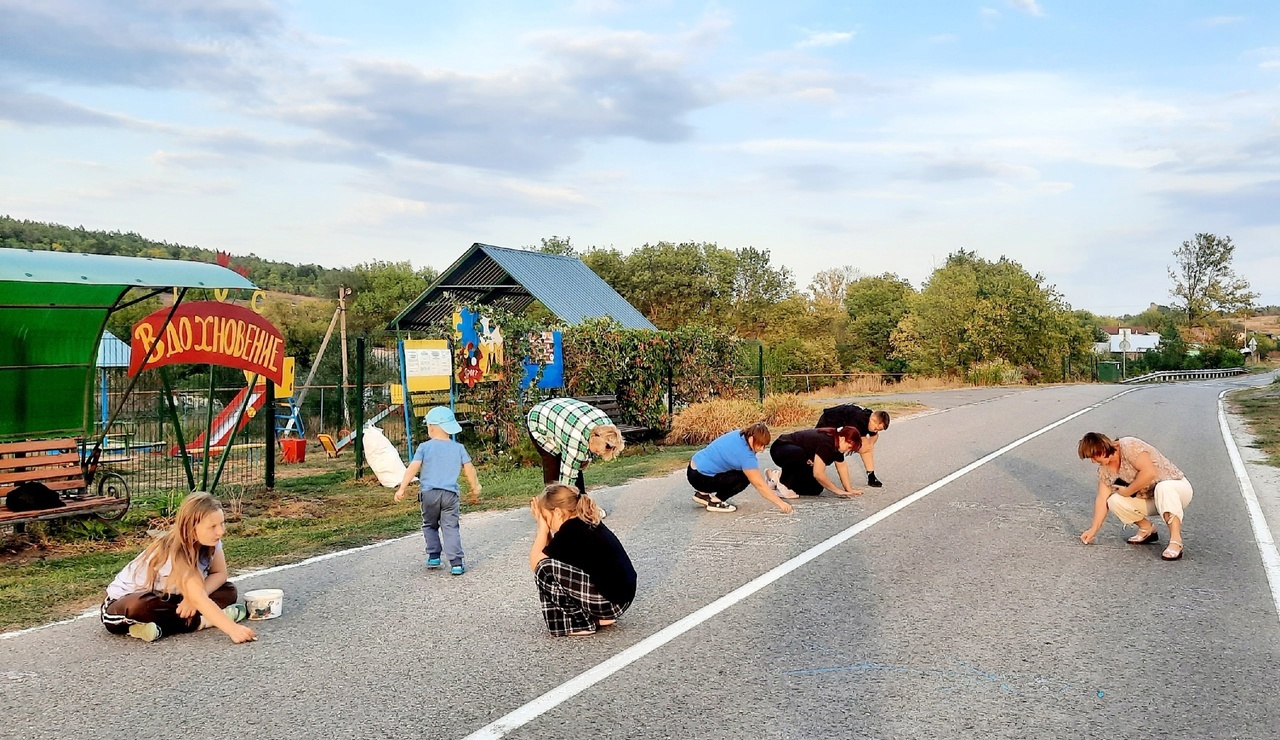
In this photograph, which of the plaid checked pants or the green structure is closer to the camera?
the plaid checked pants

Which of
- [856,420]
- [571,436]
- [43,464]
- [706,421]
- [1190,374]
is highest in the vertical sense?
[571,436]

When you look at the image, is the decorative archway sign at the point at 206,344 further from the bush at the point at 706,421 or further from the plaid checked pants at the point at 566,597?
the bush at the point at 706,421

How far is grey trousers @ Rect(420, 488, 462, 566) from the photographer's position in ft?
24.3

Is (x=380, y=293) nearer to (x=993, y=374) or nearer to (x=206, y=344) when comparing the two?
(x=993, y=374)

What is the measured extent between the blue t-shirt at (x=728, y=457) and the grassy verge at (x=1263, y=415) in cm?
961

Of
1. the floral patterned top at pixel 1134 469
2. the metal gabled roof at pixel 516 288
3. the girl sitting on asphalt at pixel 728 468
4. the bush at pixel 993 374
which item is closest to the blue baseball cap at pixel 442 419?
the girl sitting on asphalt at pixel 728 468

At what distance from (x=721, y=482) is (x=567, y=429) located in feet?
7.22

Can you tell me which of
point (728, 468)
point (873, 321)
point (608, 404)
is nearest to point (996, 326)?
point (873, 321)

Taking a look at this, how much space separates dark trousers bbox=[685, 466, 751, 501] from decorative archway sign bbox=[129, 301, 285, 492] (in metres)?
5.28

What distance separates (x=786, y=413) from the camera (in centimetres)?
2195

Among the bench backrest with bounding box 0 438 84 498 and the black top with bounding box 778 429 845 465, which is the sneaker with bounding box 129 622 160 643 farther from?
the black top with bounding box 778 429 845 465

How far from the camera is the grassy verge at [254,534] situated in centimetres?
717

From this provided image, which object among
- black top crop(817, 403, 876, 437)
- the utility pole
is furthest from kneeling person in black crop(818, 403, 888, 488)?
the utility pole

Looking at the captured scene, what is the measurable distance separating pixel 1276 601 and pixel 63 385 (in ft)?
37.2
